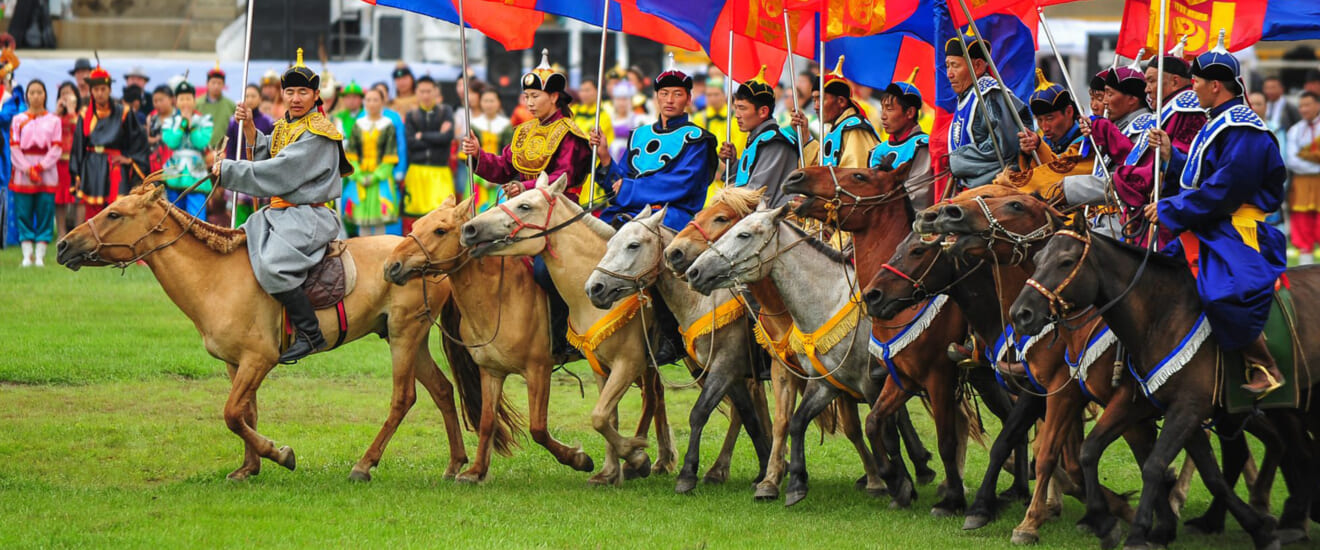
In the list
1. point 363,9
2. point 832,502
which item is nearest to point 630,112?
point 363,9

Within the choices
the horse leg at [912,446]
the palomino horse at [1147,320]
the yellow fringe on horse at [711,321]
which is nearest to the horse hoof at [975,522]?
the palomino horse at [1147,320]

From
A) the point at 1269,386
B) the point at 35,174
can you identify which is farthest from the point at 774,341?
the point at 35,174

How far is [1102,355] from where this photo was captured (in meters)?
9.02

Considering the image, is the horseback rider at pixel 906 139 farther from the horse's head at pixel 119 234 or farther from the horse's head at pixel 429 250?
the horse's head at pixel 119 234

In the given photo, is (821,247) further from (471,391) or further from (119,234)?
(119,234)

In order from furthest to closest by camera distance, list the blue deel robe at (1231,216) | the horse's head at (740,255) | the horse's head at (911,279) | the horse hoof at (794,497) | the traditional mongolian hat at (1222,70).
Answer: the horse hoof at (794,497) < the horse's head at (740,255) < the horse's head at (911,279) < the traditional mongolian hat at (1222,70) < the blue deel robe at (1231,216)

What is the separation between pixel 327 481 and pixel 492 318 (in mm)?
1488

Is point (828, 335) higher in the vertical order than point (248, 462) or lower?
higher

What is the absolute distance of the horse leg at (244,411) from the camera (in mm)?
10648

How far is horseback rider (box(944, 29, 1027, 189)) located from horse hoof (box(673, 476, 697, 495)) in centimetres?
248

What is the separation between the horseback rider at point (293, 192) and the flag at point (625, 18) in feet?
9.27

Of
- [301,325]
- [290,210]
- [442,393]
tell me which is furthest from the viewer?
[442,393]

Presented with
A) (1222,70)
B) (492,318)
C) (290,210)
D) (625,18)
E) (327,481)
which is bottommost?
(327,481)

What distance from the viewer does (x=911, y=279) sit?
917cm
